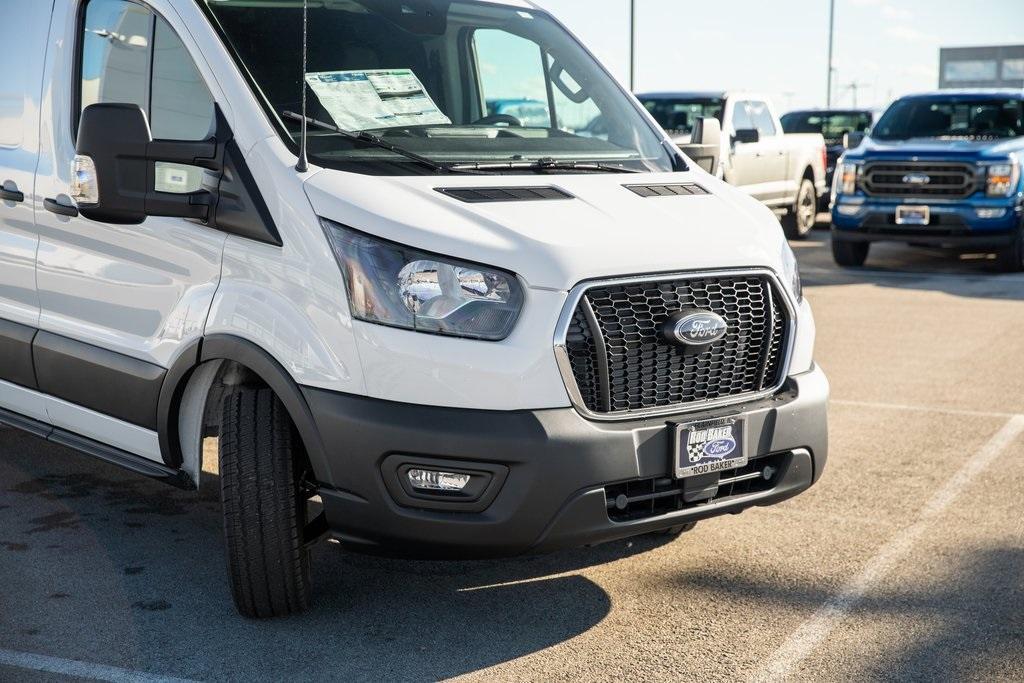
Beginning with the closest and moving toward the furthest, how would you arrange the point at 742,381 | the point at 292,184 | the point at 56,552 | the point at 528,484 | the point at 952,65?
the point at 528,484 → the point at 292,184 → the point at 742,381 → the point at 56,552 → the point at 952,65

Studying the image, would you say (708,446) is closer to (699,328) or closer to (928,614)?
(699,328)

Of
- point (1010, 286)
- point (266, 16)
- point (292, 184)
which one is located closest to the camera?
point (292, 184)

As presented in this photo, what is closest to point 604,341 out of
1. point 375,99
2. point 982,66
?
point 375,99

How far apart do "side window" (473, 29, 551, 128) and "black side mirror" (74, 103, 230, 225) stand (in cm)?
126

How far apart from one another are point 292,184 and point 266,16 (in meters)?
0.89

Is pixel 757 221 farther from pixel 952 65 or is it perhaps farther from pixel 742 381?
pixel 952 65

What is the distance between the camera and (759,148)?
16.2 meters

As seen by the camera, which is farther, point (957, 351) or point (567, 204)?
point (957, 351)

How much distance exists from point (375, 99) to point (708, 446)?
1630 mm

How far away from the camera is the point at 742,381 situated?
412cm

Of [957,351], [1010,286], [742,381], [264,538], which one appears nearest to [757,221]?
[742,381]

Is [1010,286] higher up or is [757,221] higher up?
[757,221]

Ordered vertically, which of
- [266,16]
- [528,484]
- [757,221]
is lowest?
[528,484]

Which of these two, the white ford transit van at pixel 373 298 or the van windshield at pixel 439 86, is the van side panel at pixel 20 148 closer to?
the white ford transit van at pixel 373 298
